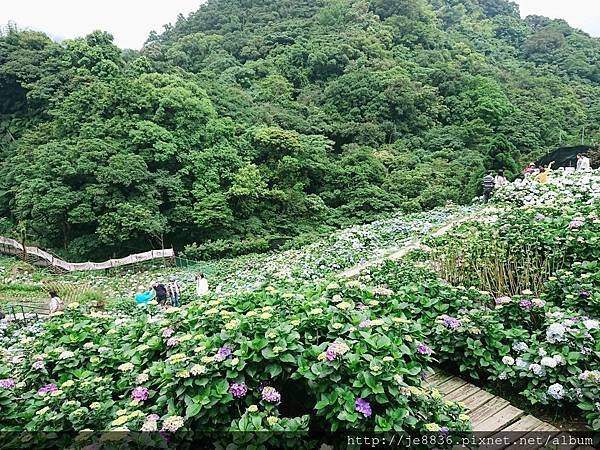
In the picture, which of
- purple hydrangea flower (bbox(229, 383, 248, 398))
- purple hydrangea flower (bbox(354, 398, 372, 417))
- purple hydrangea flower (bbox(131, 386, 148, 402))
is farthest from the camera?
purple hydrangea flower (bbox(131, 386, 148, 402))

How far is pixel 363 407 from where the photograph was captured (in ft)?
6.64

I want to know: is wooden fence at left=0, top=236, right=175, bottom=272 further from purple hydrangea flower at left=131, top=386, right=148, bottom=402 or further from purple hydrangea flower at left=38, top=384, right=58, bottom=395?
purple hydrangea flower at left=131, top=386, right=148, bottom=402

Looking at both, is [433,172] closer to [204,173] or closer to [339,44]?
[204,173]

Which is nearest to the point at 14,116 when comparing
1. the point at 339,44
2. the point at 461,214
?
the point at 339,44

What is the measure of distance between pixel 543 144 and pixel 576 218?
25841mm

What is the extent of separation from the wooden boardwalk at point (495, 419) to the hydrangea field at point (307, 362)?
0.41 ft

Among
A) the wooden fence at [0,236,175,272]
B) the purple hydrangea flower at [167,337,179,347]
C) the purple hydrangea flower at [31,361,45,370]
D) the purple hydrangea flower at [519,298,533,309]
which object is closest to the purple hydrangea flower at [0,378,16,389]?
the purple hydrangea flower at [31,361,45,370]

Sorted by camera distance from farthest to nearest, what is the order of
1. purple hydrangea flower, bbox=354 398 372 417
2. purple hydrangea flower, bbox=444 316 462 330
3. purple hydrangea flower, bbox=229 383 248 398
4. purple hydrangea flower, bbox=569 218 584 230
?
purple hydrangea flower, bbox=569 218 584 230
purple hydrangea flower, bbox=444 316 462 330
purple hydrangea flower, bbox=229 383 248 398
purple hydrangea flower, bbox=354 398 372 417

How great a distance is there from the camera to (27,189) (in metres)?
18.9

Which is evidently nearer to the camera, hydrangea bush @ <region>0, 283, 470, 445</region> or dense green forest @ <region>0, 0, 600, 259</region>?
hydrangea bush @ <region>0, 283, 470, 445</region>

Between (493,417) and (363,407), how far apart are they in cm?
109

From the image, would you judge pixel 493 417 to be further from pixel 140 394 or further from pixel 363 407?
pixel 140 394

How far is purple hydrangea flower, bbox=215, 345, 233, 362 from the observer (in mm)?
2211

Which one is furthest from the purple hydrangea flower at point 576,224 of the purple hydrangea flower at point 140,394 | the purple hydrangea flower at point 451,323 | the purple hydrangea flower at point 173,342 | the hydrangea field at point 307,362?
the purple hydrangea flower at point 140,394
